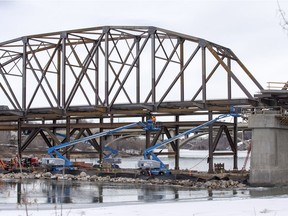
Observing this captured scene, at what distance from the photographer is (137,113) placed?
63.9 metres

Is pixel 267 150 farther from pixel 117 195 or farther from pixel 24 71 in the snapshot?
pixel 24 71

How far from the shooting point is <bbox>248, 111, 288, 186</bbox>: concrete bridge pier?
44.8 metres

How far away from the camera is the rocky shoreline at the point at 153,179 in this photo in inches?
1795

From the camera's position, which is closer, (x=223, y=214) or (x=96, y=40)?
(x=223, y=214)

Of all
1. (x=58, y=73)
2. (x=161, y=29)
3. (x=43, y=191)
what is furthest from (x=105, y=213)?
(x=58, y=73)

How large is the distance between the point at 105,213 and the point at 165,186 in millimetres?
25407

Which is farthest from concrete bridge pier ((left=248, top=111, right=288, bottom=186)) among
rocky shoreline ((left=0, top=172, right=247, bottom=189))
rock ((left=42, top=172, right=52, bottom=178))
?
rock ((left=42, top=172, right=52, bottom=178))

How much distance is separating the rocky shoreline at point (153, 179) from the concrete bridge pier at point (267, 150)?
173 cm

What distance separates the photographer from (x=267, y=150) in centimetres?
4503

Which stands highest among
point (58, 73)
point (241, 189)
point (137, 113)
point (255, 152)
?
point (58, 73)

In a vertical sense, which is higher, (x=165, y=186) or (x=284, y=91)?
(x=284, y=91)

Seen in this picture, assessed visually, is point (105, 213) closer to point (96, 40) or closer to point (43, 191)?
point (43, 191)

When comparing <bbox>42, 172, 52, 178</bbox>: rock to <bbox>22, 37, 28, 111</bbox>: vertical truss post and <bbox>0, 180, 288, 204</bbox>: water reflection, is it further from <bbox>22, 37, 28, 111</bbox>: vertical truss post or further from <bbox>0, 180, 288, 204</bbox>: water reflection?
<bbox>22, 37, 28, 111</bbox>: vertical truss post

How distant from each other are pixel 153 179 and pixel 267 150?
11.0 meters
